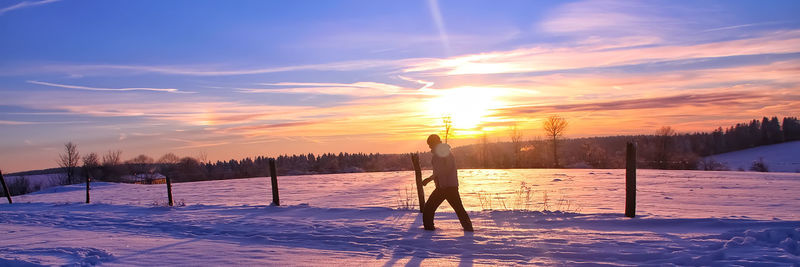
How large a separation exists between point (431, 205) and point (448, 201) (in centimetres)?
59

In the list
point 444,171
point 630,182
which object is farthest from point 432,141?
point 630,182

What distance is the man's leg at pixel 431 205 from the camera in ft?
30.2

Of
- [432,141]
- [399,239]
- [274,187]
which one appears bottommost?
[399,239]

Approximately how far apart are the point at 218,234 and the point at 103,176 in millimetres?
75015

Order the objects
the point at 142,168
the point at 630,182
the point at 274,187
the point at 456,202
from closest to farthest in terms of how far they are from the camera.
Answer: the point at 456,202 → the point at 630,182 → the point at 274,187 → the point at 142,168

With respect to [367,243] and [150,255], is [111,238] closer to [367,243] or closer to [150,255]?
[150,255]

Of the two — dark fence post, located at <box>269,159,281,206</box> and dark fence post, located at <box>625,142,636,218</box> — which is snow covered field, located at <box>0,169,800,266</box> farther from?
dark fence post, located at <box>269,159,281,206</box>

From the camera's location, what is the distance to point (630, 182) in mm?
10836

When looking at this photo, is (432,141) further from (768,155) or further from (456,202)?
(768,155)

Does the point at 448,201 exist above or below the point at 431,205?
above

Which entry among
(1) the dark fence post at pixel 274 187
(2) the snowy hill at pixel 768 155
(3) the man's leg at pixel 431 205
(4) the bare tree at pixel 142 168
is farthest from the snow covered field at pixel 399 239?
(2) the snowy hill at pixel 768 155

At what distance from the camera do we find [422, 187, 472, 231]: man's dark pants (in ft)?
29.8

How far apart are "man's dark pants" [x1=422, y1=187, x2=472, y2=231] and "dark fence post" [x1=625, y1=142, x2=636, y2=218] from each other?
3.77 meters

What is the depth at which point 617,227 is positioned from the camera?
9.77 metres
